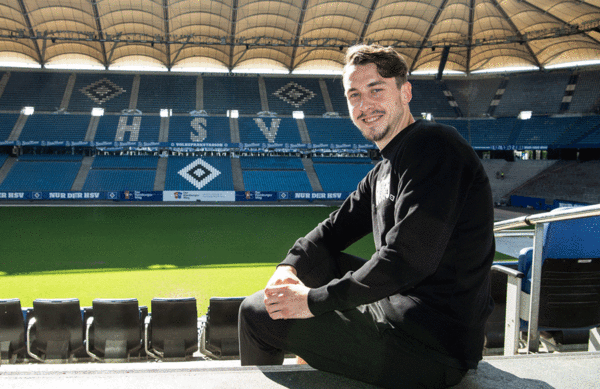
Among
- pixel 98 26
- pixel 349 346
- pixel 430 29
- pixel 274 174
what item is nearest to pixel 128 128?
pixel 98 26

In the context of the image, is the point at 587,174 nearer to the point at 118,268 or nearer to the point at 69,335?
the point at 118,268

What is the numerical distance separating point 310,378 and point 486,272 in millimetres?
1003

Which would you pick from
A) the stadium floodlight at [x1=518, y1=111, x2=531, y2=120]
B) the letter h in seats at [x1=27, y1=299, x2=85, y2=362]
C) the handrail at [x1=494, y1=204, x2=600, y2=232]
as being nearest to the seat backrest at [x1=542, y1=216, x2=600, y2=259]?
the handrail at [x1=494, y1=204, x2=600, y2=232]

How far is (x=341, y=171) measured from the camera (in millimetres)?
38188

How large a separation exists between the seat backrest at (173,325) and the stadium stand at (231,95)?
38.8 m

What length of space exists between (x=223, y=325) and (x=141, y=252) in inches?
404

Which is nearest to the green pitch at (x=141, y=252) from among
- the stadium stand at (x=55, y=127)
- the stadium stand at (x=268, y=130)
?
the stadium stand at (x=55, y=127)

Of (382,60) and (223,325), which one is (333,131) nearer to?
(223,325)

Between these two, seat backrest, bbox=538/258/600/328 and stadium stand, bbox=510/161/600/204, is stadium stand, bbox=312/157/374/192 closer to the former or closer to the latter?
stadium stand, bbox=510/161/600/204

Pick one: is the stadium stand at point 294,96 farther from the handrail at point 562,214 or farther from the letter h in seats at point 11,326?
the handrail at point 562,214

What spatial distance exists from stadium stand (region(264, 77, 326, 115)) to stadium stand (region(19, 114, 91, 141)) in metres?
18.4

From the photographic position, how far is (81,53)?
38031mm

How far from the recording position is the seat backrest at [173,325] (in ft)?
18.1

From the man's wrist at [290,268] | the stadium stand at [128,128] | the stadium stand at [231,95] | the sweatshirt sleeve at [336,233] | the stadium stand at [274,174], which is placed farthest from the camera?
the stadium stand at [231,95]
